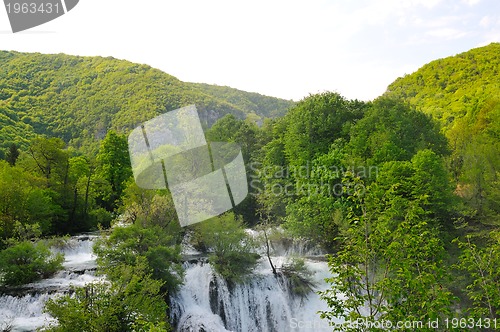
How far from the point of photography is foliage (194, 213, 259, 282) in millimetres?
19500

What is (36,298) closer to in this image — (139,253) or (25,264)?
(25,264)

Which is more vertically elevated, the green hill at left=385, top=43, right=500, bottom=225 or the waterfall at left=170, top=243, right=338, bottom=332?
the green hill at left=385, top=43, right=500, bottom=225

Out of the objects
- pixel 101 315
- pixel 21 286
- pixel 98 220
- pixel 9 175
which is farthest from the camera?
pixel 98 220

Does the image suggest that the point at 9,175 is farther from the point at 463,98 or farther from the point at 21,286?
the point at 463,98

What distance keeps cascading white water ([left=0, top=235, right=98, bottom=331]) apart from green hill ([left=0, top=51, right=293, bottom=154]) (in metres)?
Result: 33.1

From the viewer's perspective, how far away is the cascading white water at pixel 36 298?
1491 centimetres

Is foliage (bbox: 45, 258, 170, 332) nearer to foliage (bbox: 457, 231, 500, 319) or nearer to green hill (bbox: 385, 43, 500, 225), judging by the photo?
foliage (bbox: 457, 231, 500, 319)

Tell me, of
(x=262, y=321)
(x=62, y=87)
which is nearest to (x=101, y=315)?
(x=262, y=321)

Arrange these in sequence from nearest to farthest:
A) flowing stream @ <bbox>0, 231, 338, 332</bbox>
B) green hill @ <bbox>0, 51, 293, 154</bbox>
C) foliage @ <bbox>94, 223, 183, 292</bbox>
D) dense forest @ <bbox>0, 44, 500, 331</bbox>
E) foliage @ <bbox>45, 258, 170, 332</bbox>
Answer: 1. dense forest @ <bbox>0, 44, 500, 331</bbox>
2. foliage @ <bbox>45, 258, 170, 332</bbox>
3. foliage @ <bbox>94, 223, 183, 292</bbox>
4. flowing stream @ <bbox>0, 231, 338, 332</bbox>
5. green hill @ <bbox>0, 51, 293, 154</bbox>

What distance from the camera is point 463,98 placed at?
4947 centimetres

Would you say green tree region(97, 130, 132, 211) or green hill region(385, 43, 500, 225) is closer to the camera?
green hill region(385, 43, 500, 225)

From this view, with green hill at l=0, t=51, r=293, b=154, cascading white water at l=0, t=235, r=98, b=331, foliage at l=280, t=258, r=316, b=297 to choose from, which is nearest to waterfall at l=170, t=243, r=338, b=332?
foliage at l=280, t=258, r=316, b=297

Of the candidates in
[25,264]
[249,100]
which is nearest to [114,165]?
[25,264]

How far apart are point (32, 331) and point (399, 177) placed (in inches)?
648
